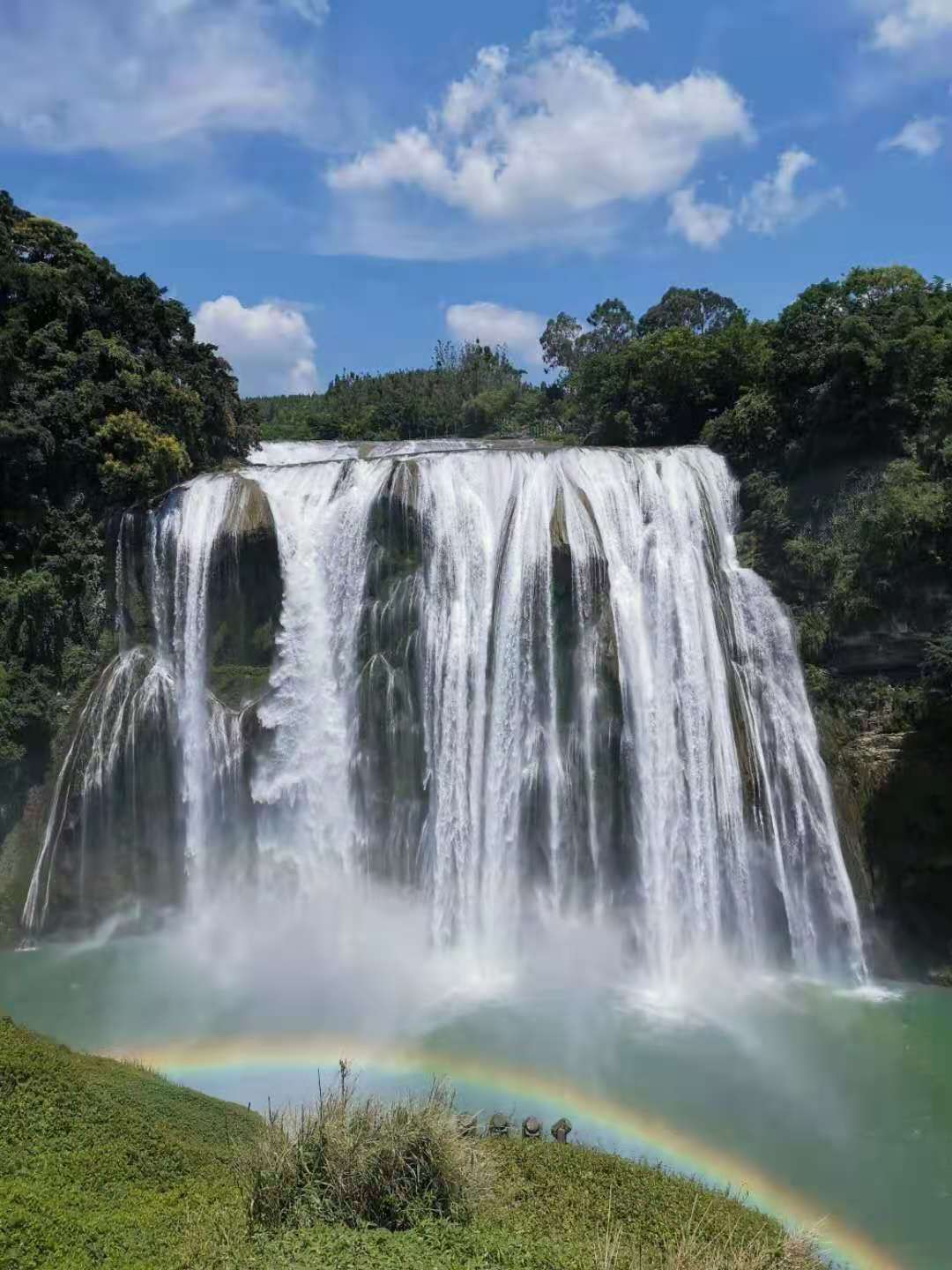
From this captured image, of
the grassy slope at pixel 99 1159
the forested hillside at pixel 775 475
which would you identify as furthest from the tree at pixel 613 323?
the grassy slope at pixel 99 1159

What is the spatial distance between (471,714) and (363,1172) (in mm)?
11228

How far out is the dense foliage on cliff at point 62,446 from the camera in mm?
20672

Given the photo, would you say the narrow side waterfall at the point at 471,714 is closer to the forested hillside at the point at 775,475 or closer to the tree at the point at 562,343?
the forested hillside at the point at 775,475

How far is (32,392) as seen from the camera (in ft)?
74.7

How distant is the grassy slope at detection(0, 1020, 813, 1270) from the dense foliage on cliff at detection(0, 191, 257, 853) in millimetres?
10761

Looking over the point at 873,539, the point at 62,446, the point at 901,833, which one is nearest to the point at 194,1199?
the point at 901,833

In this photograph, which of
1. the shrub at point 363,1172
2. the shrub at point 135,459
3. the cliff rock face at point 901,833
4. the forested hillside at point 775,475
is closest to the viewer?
the shrub at point 363,1172

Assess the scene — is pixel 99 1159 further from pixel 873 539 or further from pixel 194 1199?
pixel 873 539

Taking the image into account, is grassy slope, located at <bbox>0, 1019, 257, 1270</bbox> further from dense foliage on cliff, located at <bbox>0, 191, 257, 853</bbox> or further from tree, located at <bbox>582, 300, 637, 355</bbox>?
tree, located at <bbox>582, 300, 637, 355</bbox>

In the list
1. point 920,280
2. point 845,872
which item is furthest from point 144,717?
point 920,280

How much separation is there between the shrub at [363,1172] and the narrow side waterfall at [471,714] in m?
9.33

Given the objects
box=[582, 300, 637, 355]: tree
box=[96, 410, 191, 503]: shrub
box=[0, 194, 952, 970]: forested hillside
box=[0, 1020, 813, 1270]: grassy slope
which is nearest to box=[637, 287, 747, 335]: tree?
box=[582, 300, 637, 355]: tree

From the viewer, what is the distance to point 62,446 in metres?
22.3

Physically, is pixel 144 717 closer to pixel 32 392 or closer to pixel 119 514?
pixel 119 514
